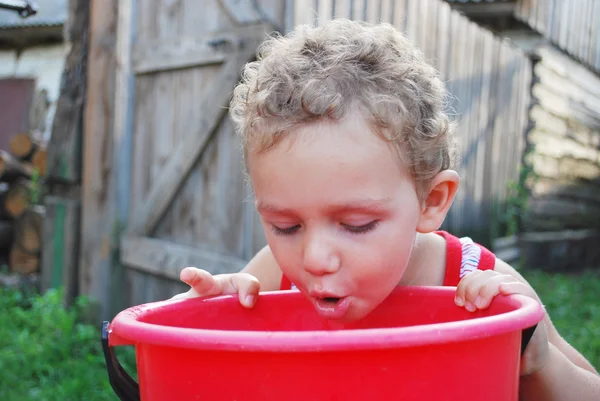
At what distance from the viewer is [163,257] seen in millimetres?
3445

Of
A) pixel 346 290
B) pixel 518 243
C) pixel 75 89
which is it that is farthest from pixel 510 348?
pixel 518 243

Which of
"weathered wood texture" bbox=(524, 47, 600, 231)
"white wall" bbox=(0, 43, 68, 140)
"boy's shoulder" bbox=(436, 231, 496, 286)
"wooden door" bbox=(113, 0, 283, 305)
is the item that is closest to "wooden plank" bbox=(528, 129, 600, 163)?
"weathered wood texture" bbox=(524, 47, 600, 231)

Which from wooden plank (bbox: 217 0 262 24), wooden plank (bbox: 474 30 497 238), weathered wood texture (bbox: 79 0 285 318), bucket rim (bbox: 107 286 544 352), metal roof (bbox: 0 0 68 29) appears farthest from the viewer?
metal roof (bbox: 0 0 68 29)

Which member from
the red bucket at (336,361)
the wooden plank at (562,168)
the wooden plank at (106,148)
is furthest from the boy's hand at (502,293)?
→ the wooden plank at (562,168)

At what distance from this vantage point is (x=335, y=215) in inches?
44.6

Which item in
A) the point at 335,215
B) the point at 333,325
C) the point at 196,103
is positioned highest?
the point at 196,103

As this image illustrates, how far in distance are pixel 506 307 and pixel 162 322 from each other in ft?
1.86

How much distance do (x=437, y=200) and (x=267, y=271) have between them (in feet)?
1.71

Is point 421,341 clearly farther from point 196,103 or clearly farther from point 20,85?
point 20,85

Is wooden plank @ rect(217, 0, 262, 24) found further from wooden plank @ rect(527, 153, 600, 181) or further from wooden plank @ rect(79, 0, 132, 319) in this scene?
wooden plank @ rect(527, 153, 600, 181)

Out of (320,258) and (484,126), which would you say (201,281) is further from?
(484,126)

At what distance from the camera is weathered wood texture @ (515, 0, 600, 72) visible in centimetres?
683

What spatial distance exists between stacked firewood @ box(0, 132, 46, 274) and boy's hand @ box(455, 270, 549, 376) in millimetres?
4358

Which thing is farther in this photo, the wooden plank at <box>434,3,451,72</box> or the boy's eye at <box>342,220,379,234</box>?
the wooden plank at <box>434,3,451,72</box>
